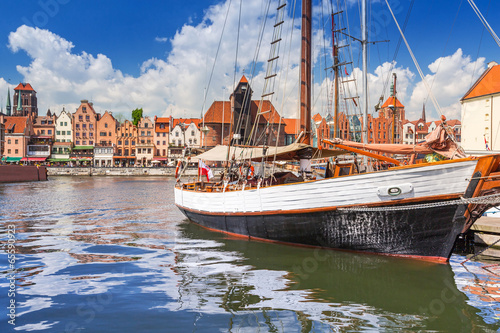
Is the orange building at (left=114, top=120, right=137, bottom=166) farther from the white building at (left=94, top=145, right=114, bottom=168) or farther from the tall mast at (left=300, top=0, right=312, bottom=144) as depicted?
the tall mast at (left=300, top=0, right=312, bottom=144)

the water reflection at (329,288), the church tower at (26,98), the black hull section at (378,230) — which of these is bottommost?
the water reflection at (329,288)

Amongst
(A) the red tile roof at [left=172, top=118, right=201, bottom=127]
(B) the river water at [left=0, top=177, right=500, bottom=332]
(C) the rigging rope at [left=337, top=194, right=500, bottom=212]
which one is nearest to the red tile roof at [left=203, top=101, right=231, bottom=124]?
(A) the red tile roof at [left=172, top=118, right=201, bottom=127]

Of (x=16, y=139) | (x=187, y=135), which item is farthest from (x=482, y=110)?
(x=16, y=139)

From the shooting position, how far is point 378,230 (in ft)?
37.5

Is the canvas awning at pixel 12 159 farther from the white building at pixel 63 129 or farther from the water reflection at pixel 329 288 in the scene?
the water reflection at pixel 329 288

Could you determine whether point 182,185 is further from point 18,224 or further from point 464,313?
point 464,313

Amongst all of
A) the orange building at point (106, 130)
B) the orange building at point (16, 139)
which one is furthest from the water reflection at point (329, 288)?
the orange building at point (16, 139)

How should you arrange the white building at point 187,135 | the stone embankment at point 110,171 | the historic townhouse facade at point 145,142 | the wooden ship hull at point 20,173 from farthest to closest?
the historic townhouse facade at point 145,142
the white building at point 187,135
the stone embankment at point 110,171
the wooden ship hull at point 20,173

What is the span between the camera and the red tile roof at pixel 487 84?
59.3 meters

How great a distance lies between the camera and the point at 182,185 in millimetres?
21047

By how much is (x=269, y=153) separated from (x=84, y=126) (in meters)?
104

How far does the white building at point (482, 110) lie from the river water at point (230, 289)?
178 feet

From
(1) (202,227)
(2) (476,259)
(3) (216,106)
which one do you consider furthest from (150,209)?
(3) (216,106)

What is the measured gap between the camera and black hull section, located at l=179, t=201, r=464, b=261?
10656 millimetres
